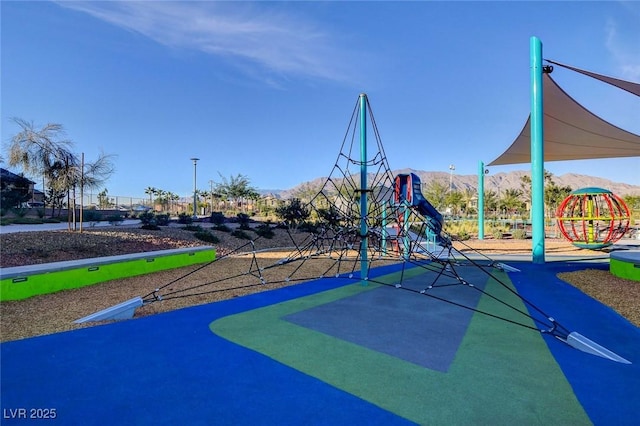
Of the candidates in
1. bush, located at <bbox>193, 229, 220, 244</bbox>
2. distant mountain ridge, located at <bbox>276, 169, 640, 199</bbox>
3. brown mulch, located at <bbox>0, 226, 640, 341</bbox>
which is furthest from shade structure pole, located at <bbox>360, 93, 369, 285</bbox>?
distant mountain ridge, located at <bbox>276, 169, 640, 199</bbox>

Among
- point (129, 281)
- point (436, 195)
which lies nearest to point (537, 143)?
point (129, 281)

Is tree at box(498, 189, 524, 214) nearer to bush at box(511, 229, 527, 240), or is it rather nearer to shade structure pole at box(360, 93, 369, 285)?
bush at box(511, 229, 527, 240)

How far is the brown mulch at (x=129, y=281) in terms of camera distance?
5098mm

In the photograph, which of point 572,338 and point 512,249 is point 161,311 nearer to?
point 572,338

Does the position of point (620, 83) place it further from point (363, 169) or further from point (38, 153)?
point (38, 153)

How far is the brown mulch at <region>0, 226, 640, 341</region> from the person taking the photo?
510cm

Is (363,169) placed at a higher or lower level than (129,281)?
higher

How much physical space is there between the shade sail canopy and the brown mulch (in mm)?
4772

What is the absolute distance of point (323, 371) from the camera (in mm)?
3400

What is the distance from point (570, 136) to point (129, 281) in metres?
15.8

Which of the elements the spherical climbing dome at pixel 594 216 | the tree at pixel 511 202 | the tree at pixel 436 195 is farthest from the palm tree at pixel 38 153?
the tree at pixel 511 202

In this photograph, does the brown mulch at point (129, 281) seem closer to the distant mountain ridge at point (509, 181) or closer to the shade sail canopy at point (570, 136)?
the shade sail canopy at point (570, 136)

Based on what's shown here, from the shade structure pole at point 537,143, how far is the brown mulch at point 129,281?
1.65 meters

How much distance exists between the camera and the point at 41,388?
302 cm
